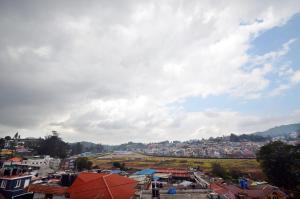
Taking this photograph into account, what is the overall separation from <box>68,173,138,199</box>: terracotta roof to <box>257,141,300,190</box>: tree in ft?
92.9

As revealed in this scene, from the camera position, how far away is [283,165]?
A: 38.2 metres

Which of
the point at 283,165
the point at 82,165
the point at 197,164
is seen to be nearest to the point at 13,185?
the point at 283,165

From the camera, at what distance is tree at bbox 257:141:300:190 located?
121 feet

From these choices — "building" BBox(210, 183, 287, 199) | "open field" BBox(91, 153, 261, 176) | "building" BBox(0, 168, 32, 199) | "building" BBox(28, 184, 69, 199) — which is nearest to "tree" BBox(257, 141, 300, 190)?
"building" BBox(210, 183, 287, 199)

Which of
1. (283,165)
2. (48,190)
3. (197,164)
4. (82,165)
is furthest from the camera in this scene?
(197,164)

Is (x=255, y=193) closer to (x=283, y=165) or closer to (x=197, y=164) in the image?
(x=283, y=165)

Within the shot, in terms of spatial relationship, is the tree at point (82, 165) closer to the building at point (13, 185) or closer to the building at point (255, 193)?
the building at point (13, 185)

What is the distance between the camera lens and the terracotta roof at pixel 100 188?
18.4 meters

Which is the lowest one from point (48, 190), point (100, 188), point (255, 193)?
point (255, 193)

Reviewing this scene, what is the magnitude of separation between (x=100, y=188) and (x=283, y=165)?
106 feet

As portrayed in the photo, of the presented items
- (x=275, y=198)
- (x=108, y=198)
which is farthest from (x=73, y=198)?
(x=275, y=198)

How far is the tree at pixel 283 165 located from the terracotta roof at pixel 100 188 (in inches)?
1114

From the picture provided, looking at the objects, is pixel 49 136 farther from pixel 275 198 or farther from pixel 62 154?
pixel 275 198

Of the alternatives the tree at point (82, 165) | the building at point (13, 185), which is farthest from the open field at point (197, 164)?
the building at point (13, 185)
